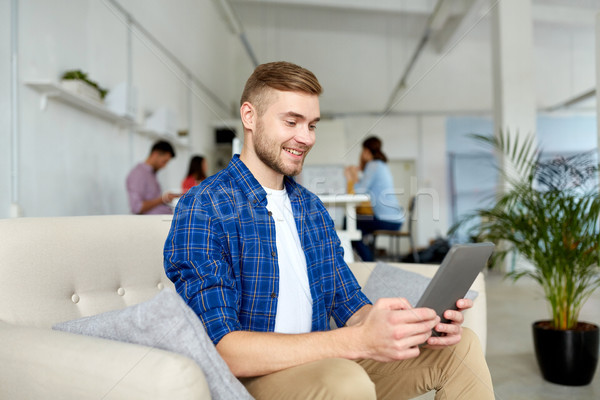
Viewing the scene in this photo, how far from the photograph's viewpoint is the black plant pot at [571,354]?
2318 mm

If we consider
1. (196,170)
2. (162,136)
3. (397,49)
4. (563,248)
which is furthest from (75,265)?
(397,49)

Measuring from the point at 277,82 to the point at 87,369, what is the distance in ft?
2.41

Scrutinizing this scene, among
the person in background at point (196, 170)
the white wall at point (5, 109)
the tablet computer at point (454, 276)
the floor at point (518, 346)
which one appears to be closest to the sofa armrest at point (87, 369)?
the tablet computer at point (454, 276)

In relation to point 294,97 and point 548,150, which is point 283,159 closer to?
point 294,97

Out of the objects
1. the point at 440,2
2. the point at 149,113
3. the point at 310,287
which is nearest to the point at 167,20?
the point at 149,113

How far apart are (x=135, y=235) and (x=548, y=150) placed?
1083 cm

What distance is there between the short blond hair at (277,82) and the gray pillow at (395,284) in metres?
0.84

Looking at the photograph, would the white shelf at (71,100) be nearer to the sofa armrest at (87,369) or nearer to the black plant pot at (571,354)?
the sofa armrest at (87,369)

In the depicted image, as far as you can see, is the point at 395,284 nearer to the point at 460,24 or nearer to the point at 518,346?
the point at 518,346

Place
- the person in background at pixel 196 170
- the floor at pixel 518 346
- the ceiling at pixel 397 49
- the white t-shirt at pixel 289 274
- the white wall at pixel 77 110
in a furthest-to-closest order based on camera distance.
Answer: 1. the ceiling at pixel 397 49
2. the person in background at pixel 196 170
3. the white wall at pixel 77 110
4. the floor at pixel 518 346
5. the white t-shirt at pixel 289 274

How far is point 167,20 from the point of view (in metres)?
6.14

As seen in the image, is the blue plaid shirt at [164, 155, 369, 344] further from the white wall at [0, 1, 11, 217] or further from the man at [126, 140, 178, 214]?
the man at [126, 140, 178, 214]

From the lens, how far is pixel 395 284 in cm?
183

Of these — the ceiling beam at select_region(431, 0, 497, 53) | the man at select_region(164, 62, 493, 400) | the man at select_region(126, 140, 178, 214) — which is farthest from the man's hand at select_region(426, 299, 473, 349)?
the ceiling beam at select_region(431, 0, 497, 53)
